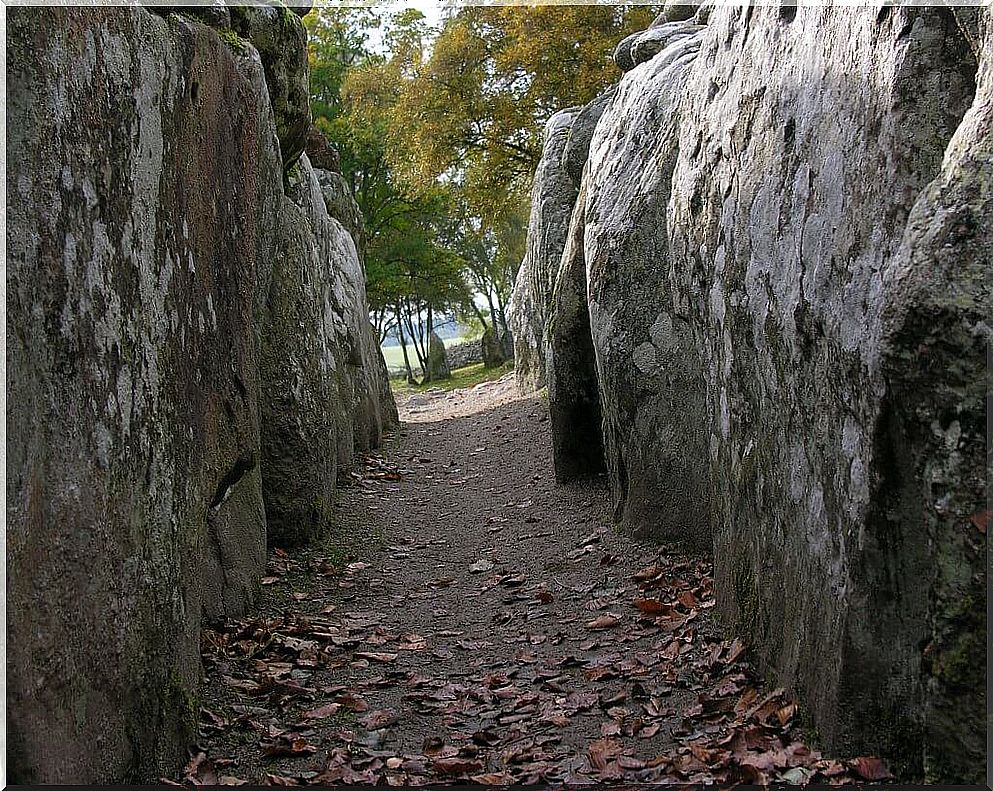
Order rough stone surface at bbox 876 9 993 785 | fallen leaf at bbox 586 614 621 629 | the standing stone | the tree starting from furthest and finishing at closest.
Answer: the standing stone < the tree < fallen leaf at bbox 586 614 621 629 < rough stone surface at bbox 876 9 993 785

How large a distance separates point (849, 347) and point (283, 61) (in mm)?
5500

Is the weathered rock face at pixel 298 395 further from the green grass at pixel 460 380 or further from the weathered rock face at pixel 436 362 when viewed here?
the weathered rock face at pixel 436 362

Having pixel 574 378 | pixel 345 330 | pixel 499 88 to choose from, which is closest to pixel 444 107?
pixel 499 88

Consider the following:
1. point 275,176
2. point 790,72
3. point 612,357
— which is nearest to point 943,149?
point 790,72

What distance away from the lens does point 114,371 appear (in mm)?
3678

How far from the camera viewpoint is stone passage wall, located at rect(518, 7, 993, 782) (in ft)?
10.1

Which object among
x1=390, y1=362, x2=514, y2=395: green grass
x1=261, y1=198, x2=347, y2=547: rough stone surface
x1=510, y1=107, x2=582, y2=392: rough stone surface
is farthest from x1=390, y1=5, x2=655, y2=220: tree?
x1=261, y1=198, x2=347, y2=547: rough stone surface

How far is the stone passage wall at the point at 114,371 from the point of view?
10.5ft

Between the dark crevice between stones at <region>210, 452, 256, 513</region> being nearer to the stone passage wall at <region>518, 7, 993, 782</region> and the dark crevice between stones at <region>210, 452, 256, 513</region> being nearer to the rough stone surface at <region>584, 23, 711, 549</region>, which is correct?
the rough stone surface at <region>584, 23, 711, 549</region>

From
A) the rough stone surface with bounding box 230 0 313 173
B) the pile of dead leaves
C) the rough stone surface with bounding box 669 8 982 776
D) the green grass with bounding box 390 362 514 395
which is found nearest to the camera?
the rough stone surface with bounding box 669 8 982 776

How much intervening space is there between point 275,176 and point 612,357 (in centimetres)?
276

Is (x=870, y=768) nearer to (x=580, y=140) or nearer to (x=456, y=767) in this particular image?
(x=456, y=767)

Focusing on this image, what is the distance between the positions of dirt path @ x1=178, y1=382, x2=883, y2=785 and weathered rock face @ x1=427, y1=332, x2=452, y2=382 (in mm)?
22656

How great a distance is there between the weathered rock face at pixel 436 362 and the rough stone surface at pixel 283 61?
75.1ft
